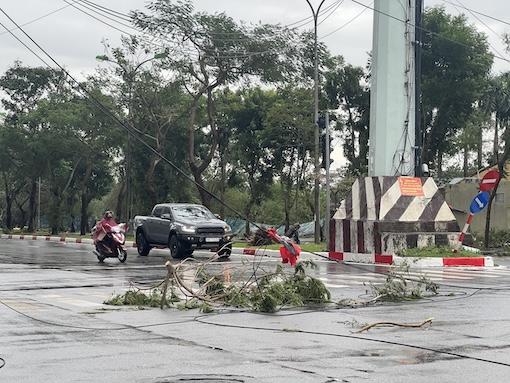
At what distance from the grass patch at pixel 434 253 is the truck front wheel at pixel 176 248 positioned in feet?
23.1

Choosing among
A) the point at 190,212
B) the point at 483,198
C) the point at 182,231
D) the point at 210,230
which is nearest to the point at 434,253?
the point at 483,198

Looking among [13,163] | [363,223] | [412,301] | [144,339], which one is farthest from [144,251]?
[13,163]

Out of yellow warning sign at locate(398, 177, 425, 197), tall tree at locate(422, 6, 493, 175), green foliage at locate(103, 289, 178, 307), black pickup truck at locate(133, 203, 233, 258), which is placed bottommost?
green foliage at locate(103, 289, 178, 307)

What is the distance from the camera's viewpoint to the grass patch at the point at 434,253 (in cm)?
2224

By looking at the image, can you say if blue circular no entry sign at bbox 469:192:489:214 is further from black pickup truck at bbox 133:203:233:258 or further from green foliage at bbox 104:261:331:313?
green foliage at bbox 104:261:331:313

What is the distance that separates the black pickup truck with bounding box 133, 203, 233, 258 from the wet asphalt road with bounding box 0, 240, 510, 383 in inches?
466

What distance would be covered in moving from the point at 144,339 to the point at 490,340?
11.4ft

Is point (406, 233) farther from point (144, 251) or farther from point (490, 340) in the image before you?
point (490, 340)

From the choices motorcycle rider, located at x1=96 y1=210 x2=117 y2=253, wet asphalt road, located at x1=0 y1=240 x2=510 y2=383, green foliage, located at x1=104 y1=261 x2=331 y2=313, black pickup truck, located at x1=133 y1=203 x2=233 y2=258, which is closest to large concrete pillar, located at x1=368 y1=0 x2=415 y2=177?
black pickup truck, located at x1=133 y1=203 x2=233 y2=258

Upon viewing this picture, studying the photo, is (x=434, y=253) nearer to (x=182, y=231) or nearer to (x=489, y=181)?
(x=489, y=181)

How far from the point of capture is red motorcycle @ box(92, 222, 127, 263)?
23859 mm

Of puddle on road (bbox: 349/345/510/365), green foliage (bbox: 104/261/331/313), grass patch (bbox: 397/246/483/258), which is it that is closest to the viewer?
puddle on road (bbox: 349/345/510/365)

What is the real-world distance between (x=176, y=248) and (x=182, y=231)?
0.65 m

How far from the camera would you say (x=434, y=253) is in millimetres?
22406
